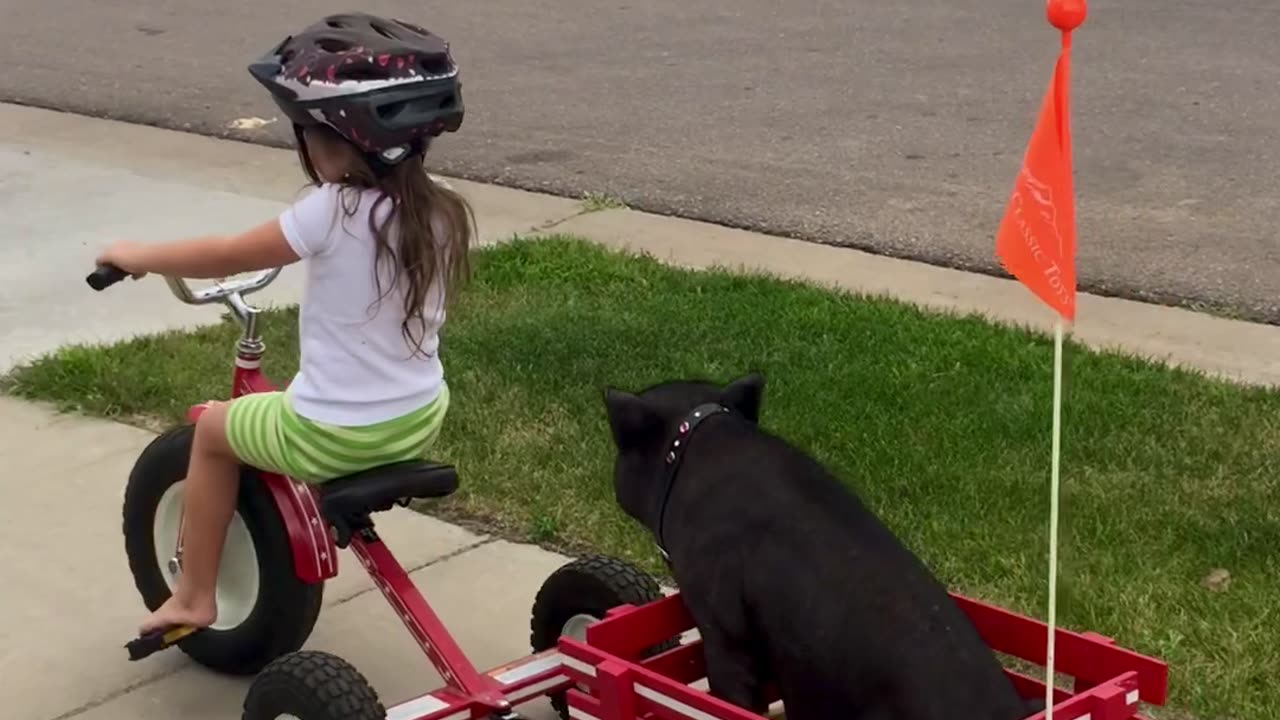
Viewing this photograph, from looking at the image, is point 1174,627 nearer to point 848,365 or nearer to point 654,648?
point 654,648

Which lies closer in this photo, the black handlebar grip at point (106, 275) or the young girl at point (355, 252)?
the young girl at point (355, 252)

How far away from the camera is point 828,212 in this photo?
8164mm

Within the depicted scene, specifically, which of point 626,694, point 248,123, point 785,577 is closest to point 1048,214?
point 785,577

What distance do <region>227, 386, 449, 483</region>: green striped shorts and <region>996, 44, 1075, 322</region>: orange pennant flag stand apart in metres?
1.35

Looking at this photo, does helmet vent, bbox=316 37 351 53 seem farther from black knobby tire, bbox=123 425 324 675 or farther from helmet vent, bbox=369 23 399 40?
black knobby tire, bbox=123 425 324 675

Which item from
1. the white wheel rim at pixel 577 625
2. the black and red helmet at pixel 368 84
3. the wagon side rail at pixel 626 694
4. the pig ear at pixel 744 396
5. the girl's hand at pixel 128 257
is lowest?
the white wheel rim at pixel 577 625

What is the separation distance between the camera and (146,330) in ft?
21.7

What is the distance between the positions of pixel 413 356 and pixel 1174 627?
184cm

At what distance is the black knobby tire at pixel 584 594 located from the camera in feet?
12.4

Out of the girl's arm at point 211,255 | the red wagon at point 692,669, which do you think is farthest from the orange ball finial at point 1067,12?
the girl's arm at point 211,255

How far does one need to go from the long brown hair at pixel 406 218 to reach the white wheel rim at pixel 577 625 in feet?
2.39

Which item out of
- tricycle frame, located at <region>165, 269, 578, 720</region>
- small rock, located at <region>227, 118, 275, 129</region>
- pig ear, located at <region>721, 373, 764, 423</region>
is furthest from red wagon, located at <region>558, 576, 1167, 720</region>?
small rock, located at <region>227, 118, 275, 129</region>

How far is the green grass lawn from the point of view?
4.34 metres

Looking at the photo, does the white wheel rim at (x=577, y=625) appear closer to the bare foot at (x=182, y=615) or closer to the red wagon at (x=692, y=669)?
the red wagon at (x=692, y=669)
